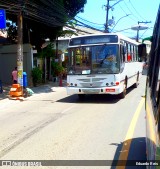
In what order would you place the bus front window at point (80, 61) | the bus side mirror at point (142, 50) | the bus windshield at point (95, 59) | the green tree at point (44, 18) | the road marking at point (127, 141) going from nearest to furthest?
the road marking at point (127, 141)
the bus side mirror at point (142, 50)
the bus windshield at point (95, 59)
the bus front window at point (80, 61)
the green tree at point (44, 18)

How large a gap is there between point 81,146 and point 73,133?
1278 mm

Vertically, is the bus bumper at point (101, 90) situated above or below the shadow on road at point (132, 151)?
above

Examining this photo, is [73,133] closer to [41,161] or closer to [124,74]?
[41,161]

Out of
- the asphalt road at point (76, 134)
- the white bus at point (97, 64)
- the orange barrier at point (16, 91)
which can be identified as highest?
the white bus at point (97, 64)

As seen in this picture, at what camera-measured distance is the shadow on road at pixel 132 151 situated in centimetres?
552

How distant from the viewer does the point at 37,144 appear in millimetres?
6867

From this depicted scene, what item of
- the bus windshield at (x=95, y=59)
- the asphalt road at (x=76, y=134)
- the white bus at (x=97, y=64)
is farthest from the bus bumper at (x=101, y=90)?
the asphalt road at (x=76, y=134)

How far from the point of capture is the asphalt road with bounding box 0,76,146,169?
595 cm

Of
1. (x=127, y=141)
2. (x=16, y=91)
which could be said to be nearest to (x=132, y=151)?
(x=127, y=141)

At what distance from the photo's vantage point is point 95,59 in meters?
13.7

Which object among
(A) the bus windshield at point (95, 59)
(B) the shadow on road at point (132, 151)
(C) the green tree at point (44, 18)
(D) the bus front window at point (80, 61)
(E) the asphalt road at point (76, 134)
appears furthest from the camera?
(C) the green tree at point (44, 18)

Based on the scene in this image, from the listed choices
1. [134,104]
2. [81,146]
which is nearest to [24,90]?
[134,104]

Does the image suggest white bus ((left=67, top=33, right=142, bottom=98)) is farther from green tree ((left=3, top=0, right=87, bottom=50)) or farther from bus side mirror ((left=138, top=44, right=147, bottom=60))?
bus side mirror ((left=138, top=44, right=147, bottom=60))

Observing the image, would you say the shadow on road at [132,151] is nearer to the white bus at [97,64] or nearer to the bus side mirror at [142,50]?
the bus side mirror at [142,50]
